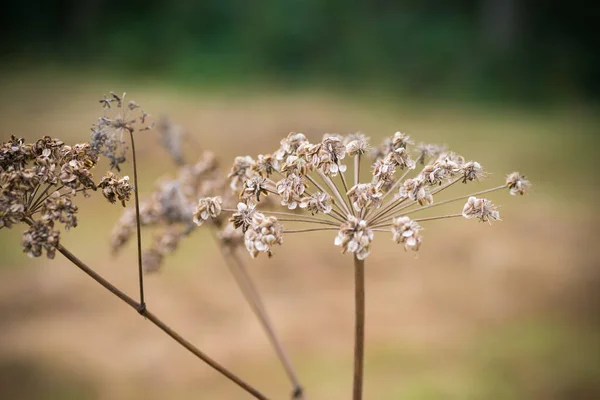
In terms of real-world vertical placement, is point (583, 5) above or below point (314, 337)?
above

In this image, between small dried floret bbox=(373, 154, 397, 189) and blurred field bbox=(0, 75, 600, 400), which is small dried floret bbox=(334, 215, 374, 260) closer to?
small dried floret bbox=(373, 154, 397, 189)

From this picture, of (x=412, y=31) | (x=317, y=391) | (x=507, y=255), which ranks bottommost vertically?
(x=317, y=391)

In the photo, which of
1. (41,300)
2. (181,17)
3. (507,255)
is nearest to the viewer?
(41,300)

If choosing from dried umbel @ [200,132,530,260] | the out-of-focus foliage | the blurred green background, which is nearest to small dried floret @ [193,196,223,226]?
dried umbel @ [200,132,530,260]

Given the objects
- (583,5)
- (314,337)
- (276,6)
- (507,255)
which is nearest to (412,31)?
(276,6)

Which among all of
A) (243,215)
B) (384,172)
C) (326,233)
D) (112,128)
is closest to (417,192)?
(384,172)

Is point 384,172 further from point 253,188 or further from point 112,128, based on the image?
point 112,128

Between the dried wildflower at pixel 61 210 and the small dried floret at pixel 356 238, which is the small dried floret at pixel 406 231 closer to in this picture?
the small dried floret at pixel 356 238

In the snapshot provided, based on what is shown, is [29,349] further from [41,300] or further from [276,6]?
[276,6]
